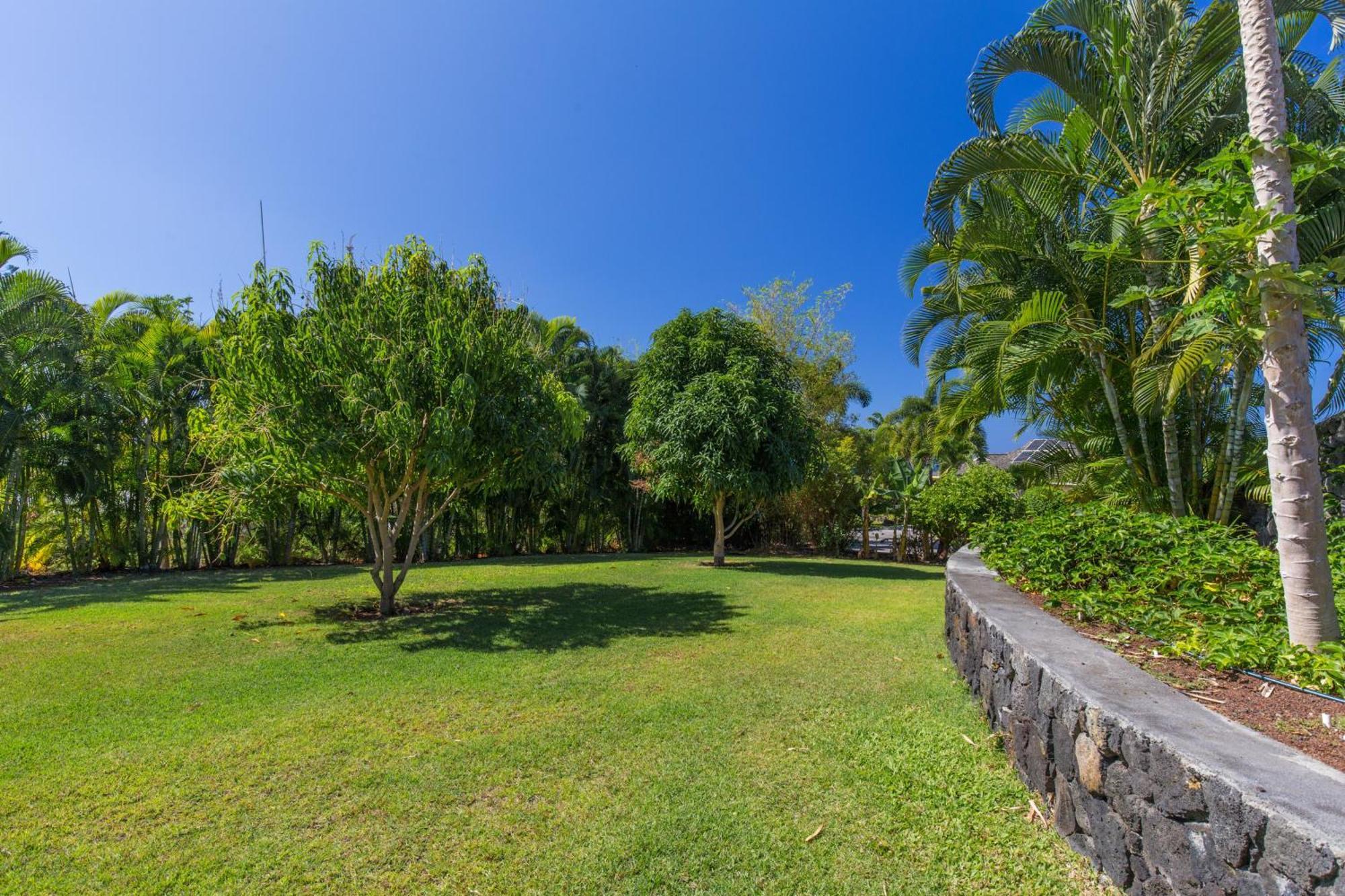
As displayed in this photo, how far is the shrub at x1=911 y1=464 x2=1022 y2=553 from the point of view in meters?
14.2

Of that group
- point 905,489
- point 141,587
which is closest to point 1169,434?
point 905,489

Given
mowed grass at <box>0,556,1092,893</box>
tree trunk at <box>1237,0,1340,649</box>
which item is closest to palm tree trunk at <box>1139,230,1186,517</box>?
mowed grass at <box>0,556,1092,893</box>

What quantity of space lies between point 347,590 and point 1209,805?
1008cm

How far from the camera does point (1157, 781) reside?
1.98 meters

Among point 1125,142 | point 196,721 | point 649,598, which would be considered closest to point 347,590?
point 649,598

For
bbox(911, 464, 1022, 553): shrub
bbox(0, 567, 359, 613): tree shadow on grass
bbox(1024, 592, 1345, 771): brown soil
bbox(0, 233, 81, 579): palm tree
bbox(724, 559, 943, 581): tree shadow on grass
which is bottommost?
bbox(724, 559, 943, 581): tree shadow on grass

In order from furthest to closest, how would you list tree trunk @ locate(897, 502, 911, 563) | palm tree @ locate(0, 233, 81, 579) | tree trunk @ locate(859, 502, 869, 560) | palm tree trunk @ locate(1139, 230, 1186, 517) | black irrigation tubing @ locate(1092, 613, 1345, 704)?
tree trunk @ locate(859, 502, 869, 560)
tree trunk @ locate(897, 502, 911, 563)
palm tree @ locate(0, 233, 81, 579)
palm tree trunk @ locate(1139, 230, 1186, 517)
black irrigation tubing @ locate(1092, 613, 1345, 704)

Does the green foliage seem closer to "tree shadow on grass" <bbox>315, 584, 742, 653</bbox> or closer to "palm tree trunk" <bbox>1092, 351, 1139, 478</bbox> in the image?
"tree shadow on grass" <bbox>315, 584, 742, 653</bbox>

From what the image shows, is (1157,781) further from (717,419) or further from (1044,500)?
(717,419)

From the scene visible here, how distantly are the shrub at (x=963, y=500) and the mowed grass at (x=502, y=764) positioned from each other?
348 inches

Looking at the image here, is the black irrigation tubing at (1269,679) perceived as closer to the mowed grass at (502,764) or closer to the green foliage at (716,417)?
the mowed grass at (502,764)

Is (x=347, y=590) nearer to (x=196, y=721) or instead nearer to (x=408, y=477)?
(x=408, y=477)

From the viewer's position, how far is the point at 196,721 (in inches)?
155

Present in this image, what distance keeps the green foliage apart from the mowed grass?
573cm
